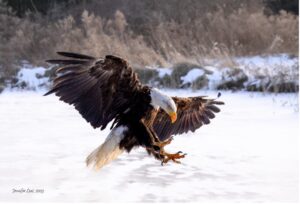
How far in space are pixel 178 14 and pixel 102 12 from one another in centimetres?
280

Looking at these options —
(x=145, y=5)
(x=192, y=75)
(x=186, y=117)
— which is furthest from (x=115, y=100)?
(x=145, y=5)

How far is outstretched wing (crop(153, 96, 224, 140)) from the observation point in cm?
503

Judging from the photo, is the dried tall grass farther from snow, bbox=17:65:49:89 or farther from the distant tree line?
the distant tree line

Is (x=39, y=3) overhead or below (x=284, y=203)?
overhead

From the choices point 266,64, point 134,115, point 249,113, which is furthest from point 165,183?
point 266,64

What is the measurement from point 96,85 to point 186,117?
110 centimetres

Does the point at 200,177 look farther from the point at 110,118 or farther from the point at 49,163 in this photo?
the point at 49,163

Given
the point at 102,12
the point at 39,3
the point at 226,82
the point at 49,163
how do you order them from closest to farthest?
the point at 49,163 < the point at 226,82 < the point at 102,12 < the point at 39,3

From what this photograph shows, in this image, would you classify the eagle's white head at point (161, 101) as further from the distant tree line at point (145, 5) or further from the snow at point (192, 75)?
the distant tree line at point (145, 5)

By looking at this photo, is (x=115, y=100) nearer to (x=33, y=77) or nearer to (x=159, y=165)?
(x=159, y=165)

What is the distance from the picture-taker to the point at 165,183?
494cm

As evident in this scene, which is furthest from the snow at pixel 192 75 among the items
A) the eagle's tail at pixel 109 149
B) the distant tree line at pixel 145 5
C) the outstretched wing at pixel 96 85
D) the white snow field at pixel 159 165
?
the outstretched wing at pixel 96 85

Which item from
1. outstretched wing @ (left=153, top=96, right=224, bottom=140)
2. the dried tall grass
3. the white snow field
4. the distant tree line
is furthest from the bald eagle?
the distant tree line

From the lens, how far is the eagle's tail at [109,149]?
4.52 metres
